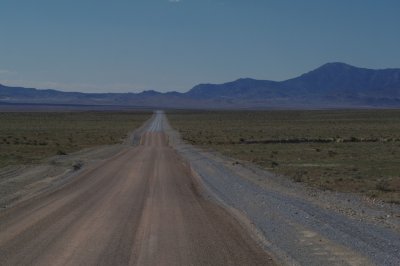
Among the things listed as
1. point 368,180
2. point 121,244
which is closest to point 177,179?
point 368,180

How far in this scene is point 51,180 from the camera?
27.5m

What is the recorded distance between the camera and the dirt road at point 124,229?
11461 mm

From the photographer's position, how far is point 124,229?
1458 centimetres

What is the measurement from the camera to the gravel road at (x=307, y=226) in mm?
11578

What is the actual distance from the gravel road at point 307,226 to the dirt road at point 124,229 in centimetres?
63

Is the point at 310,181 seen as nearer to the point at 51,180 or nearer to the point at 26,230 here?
the point at 51,180

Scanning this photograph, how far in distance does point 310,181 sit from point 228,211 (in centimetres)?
1024

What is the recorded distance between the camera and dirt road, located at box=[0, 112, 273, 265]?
11.5m

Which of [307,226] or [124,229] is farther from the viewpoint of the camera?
[307,226]

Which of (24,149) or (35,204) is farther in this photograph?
(24,149)

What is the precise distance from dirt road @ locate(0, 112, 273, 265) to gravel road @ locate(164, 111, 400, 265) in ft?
2.07

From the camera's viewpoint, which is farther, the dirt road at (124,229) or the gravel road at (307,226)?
the gravel road at (307,226)

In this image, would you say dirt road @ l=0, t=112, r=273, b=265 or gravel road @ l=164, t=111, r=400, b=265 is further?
gravel road @ l=164, t=111, r=400, b=265

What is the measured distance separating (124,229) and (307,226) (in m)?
4.30
